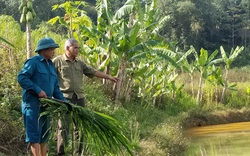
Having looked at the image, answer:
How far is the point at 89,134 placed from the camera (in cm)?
352

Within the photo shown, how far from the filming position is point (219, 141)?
9758 millimetres

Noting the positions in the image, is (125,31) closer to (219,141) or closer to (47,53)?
(219,141)

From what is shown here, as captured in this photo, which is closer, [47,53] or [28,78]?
[28,78]

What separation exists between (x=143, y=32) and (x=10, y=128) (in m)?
5.81

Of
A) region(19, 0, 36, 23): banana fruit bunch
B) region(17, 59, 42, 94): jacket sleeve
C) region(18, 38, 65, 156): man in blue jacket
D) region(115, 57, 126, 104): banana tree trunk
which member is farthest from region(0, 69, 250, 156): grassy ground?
region(19, 0, 36, 23): banana fruit bunch

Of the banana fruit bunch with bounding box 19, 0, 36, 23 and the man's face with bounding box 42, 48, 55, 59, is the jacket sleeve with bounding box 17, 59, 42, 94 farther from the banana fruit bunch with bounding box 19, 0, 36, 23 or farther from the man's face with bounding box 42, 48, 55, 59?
the banana fruit bunch with bounding box 19, 0, 36, 23

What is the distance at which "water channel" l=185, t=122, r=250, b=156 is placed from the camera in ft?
26.3

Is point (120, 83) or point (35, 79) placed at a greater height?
point (35, 79)

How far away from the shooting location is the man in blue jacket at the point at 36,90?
3.65 metres

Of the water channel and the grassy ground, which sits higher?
the grassy ground

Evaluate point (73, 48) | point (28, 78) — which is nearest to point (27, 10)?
point (73, 48)

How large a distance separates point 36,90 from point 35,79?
206 millimetres

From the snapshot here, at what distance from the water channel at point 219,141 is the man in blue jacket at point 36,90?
14.1ft

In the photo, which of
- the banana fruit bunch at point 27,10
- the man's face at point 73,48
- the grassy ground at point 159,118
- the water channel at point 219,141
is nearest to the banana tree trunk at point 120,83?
the grassy ground at point 159,118
